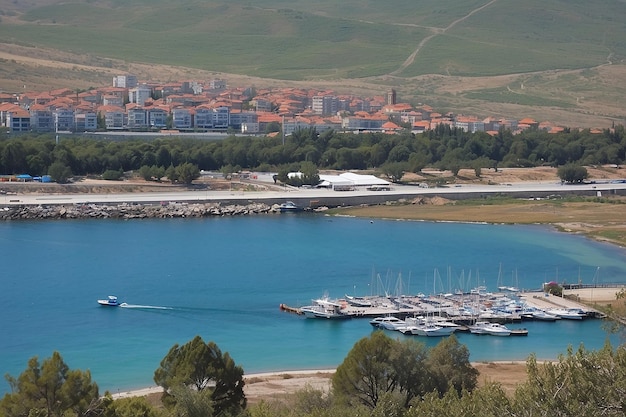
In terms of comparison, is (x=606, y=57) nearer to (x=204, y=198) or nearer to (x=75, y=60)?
(x=75, y=60)

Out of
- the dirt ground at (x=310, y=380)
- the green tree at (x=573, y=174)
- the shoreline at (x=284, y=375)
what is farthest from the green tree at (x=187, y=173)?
the dirt ground at (x=310, y=380)

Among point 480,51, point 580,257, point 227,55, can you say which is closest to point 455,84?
point 480,51

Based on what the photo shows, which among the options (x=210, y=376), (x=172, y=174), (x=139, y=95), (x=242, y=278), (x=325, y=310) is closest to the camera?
(x=210, y=376)

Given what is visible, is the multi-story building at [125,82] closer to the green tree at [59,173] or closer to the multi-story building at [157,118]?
the multi-story building at [157,118]

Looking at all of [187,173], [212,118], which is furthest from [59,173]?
[212,118]

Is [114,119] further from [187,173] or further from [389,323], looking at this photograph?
[389,323]
